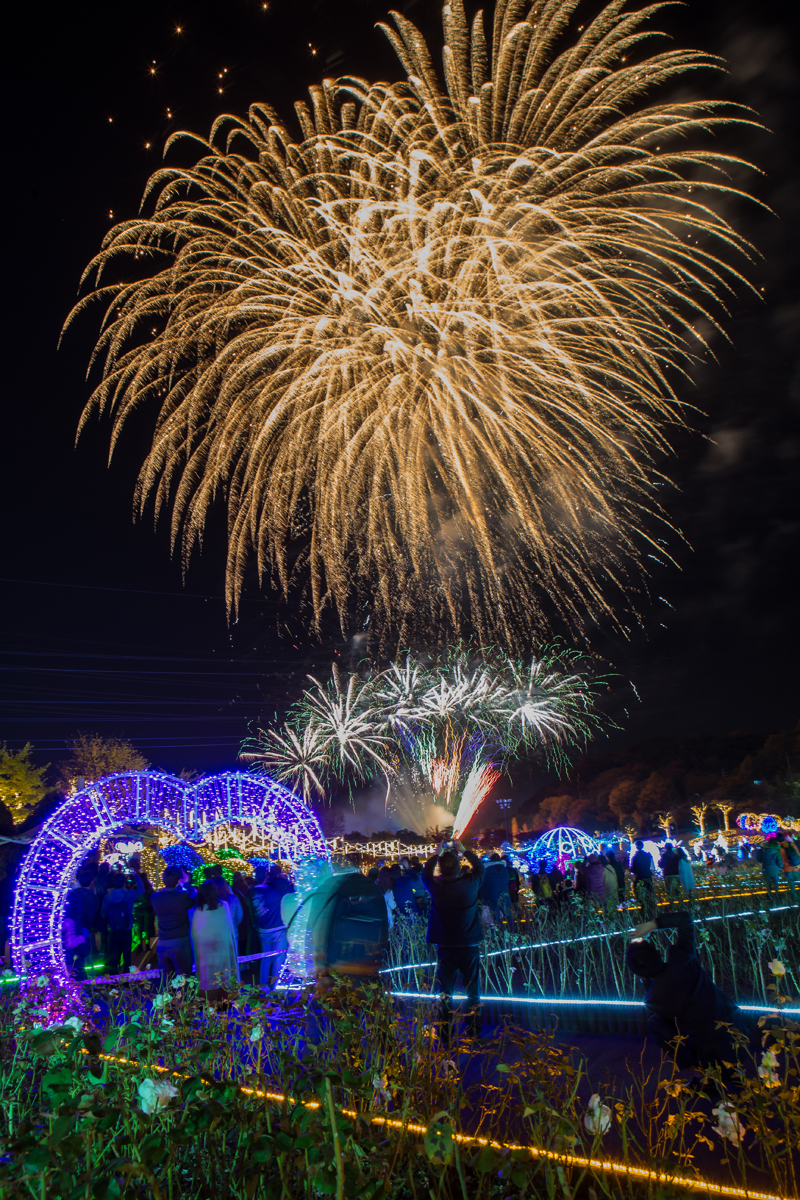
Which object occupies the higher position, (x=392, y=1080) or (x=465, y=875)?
(x=465, y=875)

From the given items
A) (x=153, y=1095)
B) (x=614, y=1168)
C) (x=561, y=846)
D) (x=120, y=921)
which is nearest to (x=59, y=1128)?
(x=153, y=1095)

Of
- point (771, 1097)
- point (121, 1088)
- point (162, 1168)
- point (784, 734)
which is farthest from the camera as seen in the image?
point (784, 734)

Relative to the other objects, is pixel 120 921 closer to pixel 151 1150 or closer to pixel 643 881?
pixel 643 881

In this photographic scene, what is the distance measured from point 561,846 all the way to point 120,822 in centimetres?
1499

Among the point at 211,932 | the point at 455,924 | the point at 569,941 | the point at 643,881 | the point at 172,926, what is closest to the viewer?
the point at 455,924

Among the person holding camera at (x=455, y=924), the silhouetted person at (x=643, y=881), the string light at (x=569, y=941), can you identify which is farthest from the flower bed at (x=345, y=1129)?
the silhouetted person at (x=643, y=881)

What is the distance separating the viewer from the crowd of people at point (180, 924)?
25.7 feet

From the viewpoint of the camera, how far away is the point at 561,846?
23.0 m

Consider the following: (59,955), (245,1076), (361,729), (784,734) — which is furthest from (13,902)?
(784,734)

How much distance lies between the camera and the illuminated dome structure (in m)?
22.6

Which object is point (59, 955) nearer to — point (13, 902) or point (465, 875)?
point (13, 902)

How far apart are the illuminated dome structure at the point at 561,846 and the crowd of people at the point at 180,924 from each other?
1411 centimetres

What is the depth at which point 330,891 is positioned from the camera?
7.95m

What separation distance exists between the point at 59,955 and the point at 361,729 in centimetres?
1726
